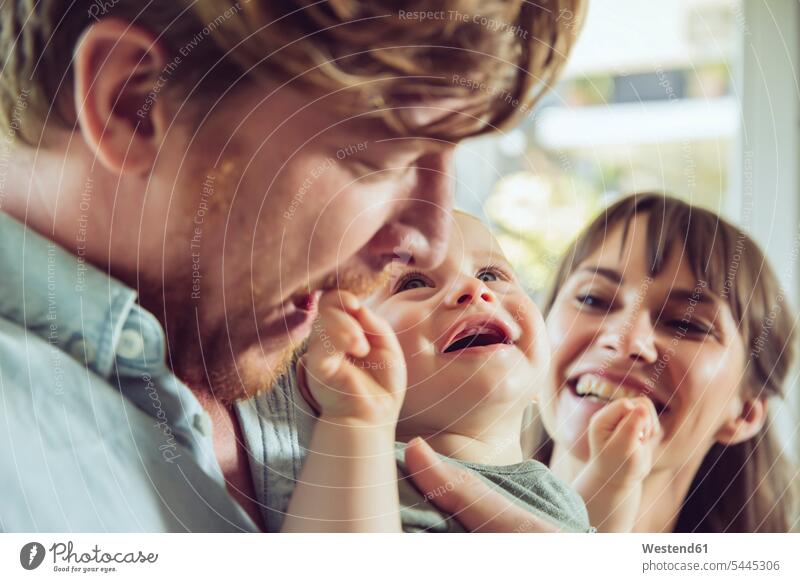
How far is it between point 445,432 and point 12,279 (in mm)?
266

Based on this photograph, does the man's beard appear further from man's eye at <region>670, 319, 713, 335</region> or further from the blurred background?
man's eye at <region>670, 319, 713, 335</region>

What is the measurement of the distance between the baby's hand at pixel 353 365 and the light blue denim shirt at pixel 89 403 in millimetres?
76

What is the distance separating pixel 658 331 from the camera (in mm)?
515

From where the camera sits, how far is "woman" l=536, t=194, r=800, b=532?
515mm

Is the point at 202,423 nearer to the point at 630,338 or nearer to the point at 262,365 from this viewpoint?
the point at 262,365

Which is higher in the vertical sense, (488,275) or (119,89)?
(119,89)

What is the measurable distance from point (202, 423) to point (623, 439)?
0.25 meters

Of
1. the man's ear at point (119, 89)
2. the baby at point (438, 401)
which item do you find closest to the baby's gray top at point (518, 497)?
the baby at point (438, 401)

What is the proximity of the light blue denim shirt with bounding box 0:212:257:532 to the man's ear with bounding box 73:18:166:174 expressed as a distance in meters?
0.07

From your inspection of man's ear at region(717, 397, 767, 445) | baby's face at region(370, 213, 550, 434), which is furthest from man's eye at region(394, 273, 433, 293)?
man's ear at region(717, 397, 767, 445)

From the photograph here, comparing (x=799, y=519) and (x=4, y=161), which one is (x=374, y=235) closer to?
(x=4, y=161)

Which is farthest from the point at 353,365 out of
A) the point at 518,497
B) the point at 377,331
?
the point at 518,497

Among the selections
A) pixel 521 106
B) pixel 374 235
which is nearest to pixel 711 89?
pixel 521 106
